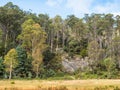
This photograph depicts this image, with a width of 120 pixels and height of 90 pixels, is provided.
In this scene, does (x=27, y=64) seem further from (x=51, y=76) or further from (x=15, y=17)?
(x=15, y=17)

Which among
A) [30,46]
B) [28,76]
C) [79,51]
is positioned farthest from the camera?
[79,51]

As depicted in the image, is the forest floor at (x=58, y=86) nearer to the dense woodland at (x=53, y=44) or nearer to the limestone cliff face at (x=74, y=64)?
the dense woodland at (x=53, y=44)

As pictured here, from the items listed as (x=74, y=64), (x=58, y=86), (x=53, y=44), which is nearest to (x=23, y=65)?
(x=74, y=64)

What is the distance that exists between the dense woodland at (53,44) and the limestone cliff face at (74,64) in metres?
1.77

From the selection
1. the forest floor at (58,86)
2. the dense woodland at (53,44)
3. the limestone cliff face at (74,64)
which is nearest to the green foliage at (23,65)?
the dense woodland at (53,44)

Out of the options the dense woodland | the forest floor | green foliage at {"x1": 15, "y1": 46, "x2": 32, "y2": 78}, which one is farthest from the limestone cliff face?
the forest floor

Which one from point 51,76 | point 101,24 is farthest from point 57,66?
point 101,24

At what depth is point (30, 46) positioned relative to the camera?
70938 mm

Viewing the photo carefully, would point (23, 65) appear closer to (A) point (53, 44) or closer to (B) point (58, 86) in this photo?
(A) point (53, 44)

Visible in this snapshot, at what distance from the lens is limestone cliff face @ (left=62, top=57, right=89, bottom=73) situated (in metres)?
80.4

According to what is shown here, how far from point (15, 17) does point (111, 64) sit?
30610 mm

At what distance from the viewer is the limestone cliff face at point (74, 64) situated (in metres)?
80.4

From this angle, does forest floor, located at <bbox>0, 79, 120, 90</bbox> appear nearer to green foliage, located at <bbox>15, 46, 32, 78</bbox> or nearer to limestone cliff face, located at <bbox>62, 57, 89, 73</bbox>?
green foliage, located at <bbox>15, 46, 32, 78</bbox>

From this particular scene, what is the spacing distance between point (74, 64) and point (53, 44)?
13.9m
